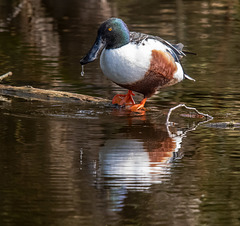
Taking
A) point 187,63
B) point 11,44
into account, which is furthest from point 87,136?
point 11,44

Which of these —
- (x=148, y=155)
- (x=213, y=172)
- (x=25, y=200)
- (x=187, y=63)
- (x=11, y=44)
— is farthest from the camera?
(x=11, y=44)

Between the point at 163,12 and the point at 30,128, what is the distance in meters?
10.4

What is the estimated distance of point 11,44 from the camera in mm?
13094

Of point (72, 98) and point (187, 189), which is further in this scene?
point (72, 98)

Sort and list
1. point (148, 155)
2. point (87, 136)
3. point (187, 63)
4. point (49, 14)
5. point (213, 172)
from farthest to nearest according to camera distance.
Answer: point (49, 14) → point (187, 63) → point (87, 136) → point (148, 155) → point (213, 172)

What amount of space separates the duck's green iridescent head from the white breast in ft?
0.21

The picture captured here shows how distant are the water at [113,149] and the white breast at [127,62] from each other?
0.46m

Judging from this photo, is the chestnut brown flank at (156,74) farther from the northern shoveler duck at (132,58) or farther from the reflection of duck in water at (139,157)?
the reflection of duck in water at (139,157)

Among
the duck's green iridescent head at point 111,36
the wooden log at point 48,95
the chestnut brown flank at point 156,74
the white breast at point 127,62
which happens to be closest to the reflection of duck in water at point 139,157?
the white breast at point 127,62

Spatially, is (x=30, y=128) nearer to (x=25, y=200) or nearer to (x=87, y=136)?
(x=87, y=136)

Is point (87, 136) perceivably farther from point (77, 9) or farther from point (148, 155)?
point (77, 9)

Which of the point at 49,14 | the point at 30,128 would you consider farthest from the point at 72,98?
the point at 49,14

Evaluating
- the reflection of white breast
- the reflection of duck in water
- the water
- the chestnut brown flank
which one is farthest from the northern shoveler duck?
the reflection of white breast

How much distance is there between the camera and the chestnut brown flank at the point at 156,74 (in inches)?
332
